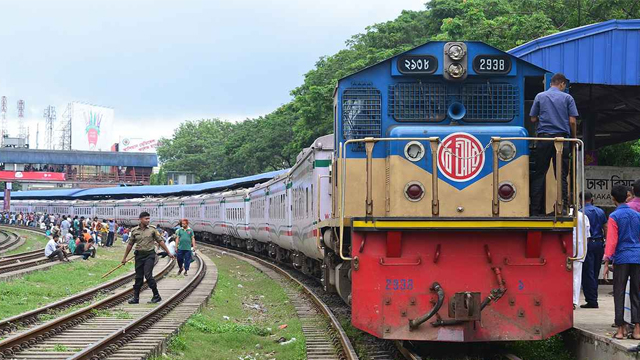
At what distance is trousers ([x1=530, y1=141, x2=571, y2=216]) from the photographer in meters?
8.09

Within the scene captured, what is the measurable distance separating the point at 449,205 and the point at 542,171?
→ 110 centimetres

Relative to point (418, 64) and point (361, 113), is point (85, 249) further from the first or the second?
point (418, 64)

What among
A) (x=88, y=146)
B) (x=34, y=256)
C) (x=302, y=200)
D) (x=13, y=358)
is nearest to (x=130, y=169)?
(x=88, y=146)

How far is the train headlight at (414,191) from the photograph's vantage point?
8.03 metres

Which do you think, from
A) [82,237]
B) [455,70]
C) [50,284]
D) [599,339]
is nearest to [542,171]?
[455,70]

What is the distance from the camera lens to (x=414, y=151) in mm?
8148

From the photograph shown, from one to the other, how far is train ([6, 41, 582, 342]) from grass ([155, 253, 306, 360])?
8.67ft

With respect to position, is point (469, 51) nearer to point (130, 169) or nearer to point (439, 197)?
point (439, 197)

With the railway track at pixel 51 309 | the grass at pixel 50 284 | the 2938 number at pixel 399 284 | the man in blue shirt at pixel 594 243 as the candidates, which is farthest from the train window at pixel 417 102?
the grass at pixel 50 284

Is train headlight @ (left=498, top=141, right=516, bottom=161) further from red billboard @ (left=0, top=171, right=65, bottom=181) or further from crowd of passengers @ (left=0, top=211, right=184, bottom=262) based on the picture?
red billboard @ (left=0, top=171, right=65, bottom=181)

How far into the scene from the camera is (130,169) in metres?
108

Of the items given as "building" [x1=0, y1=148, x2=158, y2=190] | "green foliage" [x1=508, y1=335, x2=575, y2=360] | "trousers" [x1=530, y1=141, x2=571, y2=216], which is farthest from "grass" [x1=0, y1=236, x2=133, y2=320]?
"building" [x1=0, y1=148, x2=158, y2=190]

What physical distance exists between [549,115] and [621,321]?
226 centimetres

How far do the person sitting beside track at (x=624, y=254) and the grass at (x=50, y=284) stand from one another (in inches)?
351
